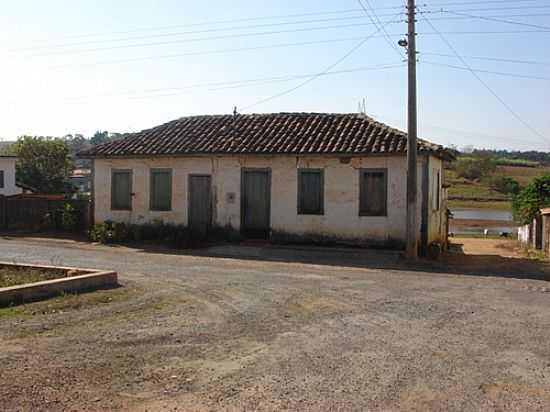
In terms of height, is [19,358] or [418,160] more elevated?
[418,160]

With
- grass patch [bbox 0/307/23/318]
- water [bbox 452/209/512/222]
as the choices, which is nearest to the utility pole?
grass patch [bbox 0/307/23/318]

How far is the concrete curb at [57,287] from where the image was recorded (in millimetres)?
9820

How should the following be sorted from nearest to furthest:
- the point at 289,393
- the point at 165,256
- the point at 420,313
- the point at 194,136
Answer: the point at 289,393, the point at 420,313, the point at 165,256, the point at 194,136

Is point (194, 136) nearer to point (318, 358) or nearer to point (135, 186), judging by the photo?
point (135, 186)

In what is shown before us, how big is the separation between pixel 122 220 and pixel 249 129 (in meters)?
5.36

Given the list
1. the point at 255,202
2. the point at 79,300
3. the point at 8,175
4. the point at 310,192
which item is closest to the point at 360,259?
the point at 310,192

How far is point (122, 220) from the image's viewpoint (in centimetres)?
2350

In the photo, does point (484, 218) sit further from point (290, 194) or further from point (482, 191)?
point (290, 194)

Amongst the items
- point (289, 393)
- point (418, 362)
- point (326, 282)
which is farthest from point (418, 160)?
point (289, 393)

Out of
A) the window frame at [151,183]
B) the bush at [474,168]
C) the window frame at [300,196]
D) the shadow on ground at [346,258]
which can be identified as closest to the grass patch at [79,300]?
the shadow on ground at [346,258]

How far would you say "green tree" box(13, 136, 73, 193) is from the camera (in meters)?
49.7

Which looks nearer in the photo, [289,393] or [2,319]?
[289,393]

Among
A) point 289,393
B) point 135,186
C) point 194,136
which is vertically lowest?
point 289,393

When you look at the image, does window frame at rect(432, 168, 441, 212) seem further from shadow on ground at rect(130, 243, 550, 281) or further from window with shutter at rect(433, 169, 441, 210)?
shadow on ground at rect(130, 243, 550, 281)
